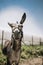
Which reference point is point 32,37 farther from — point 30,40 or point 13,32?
point 13,32

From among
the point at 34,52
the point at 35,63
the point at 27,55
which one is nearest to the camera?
the point at 35,63

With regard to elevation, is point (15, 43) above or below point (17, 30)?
below

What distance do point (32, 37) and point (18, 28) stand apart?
119 inches

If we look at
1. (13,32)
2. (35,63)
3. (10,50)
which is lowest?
(35,63)

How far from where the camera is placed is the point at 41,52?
4039 millimetres

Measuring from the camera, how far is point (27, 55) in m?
3.72

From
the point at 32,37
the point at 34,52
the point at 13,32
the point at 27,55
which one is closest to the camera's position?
the point at 13,32

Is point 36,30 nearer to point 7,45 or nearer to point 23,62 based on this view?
point 23,62

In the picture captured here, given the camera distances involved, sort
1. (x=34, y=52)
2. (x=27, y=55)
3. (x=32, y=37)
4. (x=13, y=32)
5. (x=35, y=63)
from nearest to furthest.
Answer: (x=13, y=32)
(x=35, y=63)
(x=27, y=55)
(x=34, y=52)
(x=32, y=37)

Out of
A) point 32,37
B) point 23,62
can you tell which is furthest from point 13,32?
point 32,37

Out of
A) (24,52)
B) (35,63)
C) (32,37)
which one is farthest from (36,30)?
(32,37)

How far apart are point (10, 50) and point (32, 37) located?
9.91 feet

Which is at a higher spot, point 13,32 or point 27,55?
point 13,32

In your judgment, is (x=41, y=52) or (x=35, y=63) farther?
(x=41, y=52)
